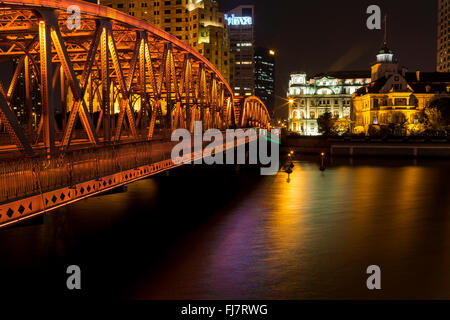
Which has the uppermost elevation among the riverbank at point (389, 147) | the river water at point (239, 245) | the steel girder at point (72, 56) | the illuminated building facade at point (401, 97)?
the illuminated building facade at point (401, 97)

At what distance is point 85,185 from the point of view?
16.0 m

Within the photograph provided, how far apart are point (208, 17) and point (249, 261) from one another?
12753cm

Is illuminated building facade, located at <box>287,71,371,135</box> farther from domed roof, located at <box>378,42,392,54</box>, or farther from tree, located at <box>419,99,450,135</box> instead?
tree, located at <box>419,99,450,135</box>

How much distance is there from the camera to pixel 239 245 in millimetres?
26281

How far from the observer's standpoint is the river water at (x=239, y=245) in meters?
19.1

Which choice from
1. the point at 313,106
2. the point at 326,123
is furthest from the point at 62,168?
the point at 313,106

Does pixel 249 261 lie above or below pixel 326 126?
below

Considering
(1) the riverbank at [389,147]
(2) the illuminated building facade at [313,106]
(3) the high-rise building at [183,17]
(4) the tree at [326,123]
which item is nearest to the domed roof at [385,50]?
(2) the illuminated building facade at [313,106]

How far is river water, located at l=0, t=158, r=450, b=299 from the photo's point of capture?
1914cm

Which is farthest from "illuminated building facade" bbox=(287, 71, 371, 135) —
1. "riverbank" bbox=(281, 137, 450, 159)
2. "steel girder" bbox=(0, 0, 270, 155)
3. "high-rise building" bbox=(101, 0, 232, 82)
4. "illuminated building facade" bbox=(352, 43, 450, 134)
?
"steel girder" bbox=(0, 0, 270, 155)

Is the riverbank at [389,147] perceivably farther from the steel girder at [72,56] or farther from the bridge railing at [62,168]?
the bridge railing at [62,168]
